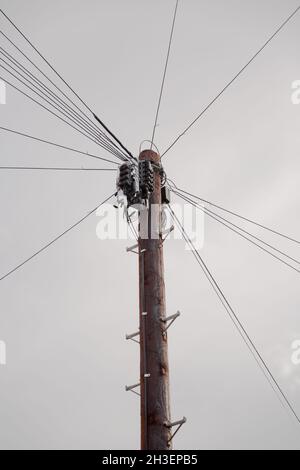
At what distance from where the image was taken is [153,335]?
7.76 metres

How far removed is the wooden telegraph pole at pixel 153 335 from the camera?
277 inches

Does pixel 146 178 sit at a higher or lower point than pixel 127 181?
higher

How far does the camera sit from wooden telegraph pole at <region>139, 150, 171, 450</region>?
23.1 feet

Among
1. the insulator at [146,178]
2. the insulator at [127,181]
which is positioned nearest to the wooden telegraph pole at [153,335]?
the insulator at [146,178]

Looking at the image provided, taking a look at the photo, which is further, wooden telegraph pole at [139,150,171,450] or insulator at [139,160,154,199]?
insulator at [139,160,154,199]

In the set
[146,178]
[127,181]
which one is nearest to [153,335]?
[127,181]

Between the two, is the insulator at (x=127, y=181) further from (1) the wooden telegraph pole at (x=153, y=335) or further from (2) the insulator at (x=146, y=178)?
(1) the wooden telegraph pole at (x=153, y=335)

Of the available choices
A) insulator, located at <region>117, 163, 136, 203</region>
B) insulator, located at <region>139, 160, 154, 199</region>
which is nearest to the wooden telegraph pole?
insulator, located at <region>139, 160, 154, 199</region>

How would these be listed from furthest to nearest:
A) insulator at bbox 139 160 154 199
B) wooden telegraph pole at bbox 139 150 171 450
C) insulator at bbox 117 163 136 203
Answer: insulator at bbox 139 160 154 199, insulator at bbox 117 163 136 203, wooden telegraph pole at bbox 139 150 171 450

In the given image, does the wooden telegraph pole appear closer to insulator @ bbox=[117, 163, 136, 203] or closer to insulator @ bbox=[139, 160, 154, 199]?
insulator @ bbox=[139, 160, 154, 199]

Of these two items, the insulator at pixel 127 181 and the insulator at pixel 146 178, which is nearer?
the insulator at pixel 127 181

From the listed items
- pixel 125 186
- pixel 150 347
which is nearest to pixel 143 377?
pixel 150 347

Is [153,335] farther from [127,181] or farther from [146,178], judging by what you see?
[146,178]
